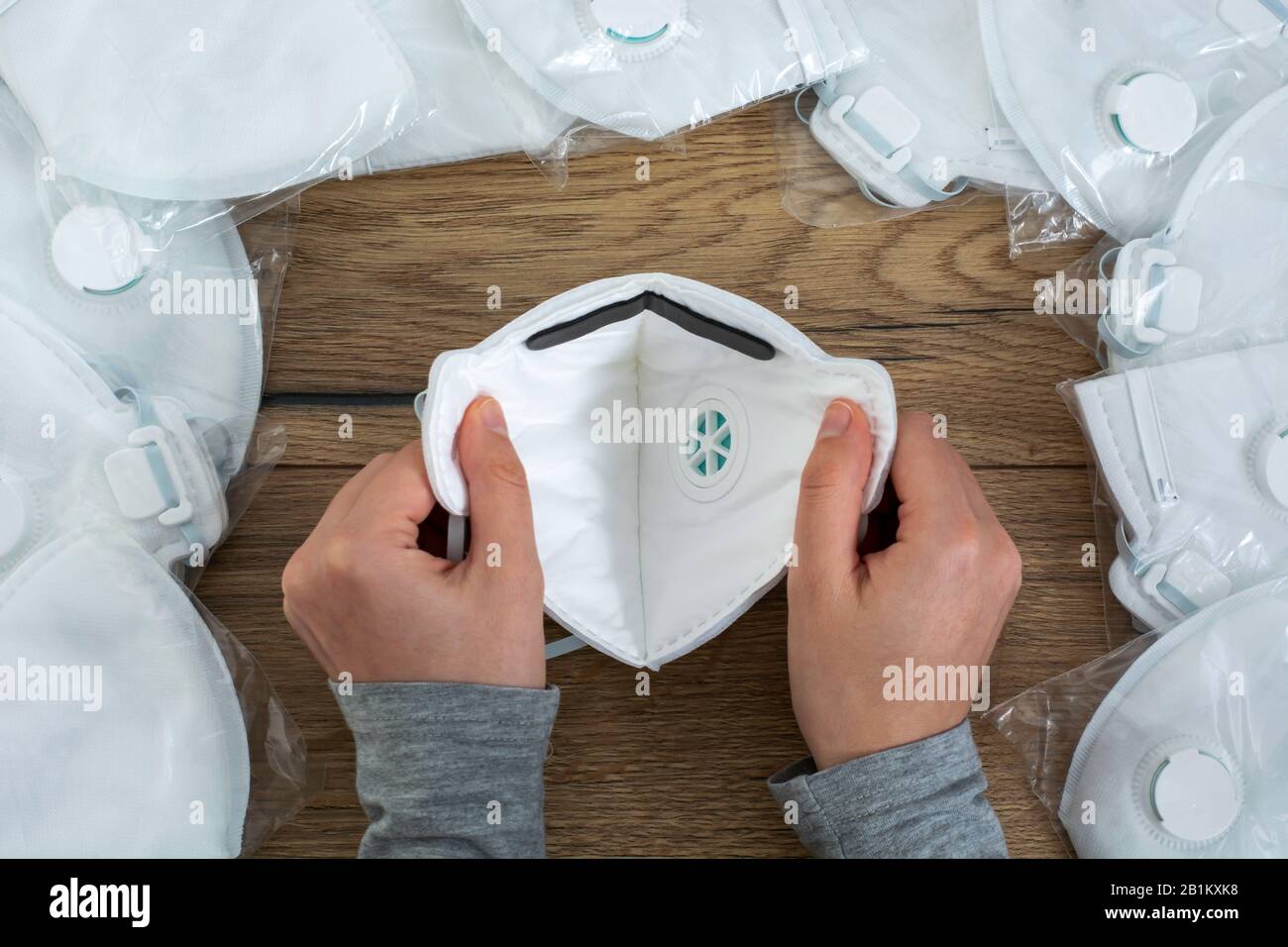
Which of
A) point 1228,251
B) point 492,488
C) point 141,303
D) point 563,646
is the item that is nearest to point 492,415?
point 492,488

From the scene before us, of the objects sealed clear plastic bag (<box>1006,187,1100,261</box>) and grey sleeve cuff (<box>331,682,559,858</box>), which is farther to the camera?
sealed clear plastic bag (<box>1006,187,1100,261</box>)

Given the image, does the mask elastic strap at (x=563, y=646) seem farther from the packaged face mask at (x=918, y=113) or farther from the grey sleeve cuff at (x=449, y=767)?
the packaged face mask at (x=918, y=113)

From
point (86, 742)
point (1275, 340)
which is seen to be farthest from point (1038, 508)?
point (86, 742)

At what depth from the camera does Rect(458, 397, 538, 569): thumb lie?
53cm

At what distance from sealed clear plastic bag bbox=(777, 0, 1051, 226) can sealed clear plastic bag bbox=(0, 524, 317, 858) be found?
481 mm

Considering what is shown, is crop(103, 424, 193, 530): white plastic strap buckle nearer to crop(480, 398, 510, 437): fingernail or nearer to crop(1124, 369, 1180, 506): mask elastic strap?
crop(480, 398, 510, 437): fingernail

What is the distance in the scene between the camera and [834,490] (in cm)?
52

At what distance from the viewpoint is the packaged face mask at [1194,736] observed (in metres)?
0.62

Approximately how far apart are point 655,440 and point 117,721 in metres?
0.37

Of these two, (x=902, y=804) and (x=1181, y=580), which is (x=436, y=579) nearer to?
(x=902, y=804)

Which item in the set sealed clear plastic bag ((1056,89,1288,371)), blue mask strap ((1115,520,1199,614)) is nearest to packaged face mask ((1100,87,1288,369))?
sealed clear plastic bag ((1056,89,1288,371))

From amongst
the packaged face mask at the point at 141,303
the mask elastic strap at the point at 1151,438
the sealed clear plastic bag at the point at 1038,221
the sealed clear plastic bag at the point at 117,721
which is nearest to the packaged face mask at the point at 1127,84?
the sealed clear plastic bag at the point at 1038,221
